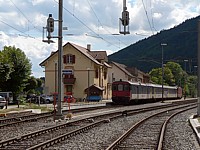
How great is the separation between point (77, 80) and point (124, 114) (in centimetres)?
4921

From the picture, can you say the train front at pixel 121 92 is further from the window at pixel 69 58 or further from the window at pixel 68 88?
the window at pixel 69 58

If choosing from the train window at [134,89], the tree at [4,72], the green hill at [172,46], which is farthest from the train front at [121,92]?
the green hill at [172,46]

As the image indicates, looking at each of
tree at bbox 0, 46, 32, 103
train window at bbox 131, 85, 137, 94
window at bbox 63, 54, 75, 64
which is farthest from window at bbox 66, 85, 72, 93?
train window at bbox 131, 85, 137, 94

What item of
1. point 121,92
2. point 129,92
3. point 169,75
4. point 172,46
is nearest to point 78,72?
point 121,92

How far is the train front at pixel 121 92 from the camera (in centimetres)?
5309

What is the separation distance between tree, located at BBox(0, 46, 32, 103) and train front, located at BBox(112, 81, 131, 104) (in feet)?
47.0

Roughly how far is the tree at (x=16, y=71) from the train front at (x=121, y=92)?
564 inches

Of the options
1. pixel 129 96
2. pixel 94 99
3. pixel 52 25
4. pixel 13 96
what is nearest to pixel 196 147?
pixel 52 25

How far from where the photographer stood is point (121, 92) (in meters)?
53.4

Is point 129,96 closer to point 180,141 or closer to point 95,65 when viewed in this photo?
point 95,65

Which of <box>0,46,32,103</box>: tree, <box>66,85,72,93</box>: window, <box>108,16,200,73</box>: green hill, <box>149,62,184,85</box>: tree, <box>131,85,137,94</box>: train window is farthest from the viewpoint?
<box>149,62,184,85</box>: tree

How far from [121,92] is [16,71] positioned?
16.5 metres

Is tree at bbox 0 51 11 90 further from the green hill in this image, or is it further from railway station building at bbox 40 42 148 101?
the green hill

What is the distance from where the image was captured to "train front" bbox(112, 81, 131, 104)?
53094 millimetres
